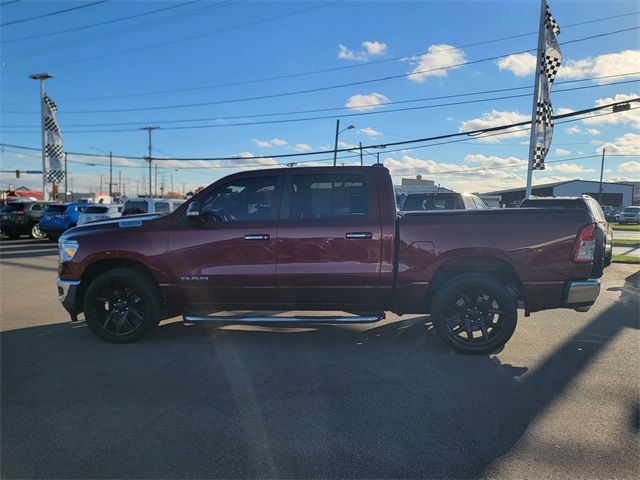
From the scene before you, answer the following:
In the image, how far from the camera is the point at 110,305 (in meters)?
5.44

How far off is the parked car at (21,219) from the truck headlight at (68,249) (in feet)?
58.7

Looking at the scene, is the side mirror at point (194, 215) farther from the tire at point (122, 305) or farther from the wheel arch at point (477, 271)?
the wheel arch at point (477, 271)

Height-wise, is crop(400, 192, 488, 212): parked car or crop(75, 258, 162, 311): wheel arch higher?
crop(400, 192, 488, 212): parked car

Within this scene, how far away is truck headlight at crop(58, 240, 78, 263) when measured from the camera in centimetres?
541

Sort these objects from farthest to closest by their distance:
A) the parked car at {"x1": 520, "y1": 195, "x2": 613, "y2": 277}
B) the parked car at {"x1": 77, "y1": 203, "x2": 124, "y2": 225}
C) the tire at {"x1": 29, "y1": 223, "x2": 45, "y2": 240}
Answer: the tire at {"x1": 29, "y1": 223, "x2": 45, "y2": 240} < the parked car at {"x1": 77, "y1": 203, "x2": 124, "y2": 225} < the parked car at {"x1": 520, "y1": 195, "x2": 613, "y2": 277}

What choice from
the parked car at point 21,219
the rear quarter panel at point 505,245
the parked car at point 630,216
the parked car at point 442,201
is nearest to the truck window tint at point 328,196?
the rear quarter panel at point 505,245

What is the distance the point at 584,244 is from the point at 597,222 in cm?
125

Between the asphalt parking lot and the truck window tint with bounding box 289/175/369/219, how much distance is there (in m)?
1.55

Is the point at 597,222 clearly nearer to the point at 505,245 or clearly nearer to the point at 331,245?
the point at 505,245

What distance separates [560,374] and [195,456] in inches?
137

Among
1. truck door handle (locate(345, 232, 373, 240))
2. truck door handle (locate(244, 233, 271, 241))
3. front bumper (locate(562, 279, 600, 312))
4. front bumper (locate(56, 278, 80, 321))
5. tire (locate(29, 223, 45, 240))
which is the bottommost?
tire (locate(29, 223, 45, 240))

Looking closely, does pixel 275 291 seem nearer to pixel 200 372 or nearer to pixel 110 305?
pixel 200 372

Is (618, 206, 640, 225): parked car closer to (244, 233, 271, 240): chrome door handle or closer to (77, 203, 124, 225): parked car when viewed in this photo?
(77, 203, 124, 225): parked car

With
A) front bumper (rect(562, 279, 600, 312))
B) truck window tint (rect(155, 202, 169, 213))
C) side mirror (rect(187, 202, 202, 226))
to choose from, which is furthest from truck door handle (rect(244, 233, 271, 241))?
truck window tint (rect(155, 202, 169, 213))
